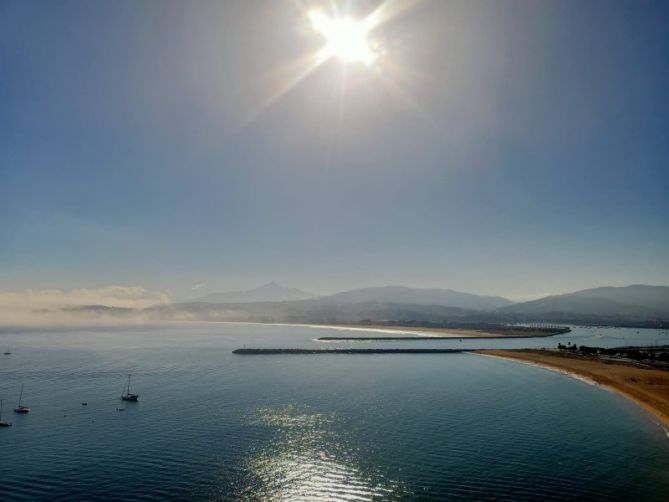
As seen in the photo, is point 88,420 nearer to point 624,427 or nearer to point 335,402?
point 335,402

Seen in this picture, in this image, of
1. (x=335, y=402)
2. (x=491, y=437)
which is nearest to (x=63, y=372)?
(x=335, y=402)

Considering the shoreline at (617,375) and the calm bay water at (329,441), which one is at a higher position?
the shoreline at (617,375)

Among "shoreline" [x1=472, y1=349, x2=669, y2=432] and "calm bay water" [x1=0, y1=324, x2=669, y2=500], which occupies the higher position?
"shoreline" [x1=472, y1=349, x2=669, y2=432]

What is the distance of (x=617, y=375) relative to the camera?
76000 millimetres

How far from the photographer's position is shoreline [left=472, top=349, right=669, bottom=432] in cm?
5364

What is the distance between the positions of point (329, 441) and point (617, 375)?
65957mm

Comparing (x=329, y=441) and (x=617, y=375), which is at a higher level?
(x=617, y=375)

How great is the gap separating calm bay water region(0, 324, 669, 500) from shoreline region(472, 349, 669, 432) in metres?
2.70

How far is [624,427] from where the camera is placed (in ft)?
141

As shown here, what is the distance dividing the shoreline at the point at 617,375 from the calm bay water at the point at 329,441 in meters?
2.70

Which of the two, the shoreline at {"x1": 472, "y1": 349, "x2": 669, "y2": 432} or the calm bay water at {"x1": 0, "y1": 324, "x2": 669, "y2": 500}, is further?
the shoreline at {"x1": 472, "y1": 349, "x2": 669, "y2": 432}

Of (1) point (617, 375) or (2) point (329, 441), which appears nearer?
(2) point (329, 441)

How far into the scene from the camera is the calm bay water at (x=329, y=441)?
2795 centimetres

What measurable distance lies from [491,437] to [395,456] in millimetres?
11659
